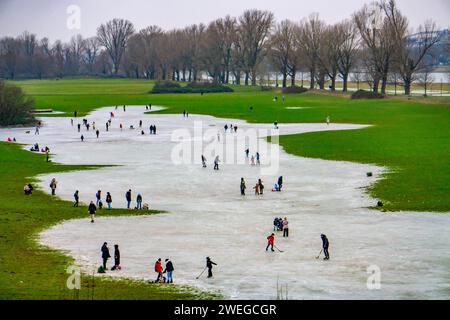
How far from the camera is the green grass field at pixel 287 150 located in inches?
1220

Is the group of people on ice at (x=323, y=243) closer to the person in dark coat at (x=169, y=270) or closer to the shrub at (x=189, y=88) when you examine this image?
the person in dark coat at (x=169, y=270)

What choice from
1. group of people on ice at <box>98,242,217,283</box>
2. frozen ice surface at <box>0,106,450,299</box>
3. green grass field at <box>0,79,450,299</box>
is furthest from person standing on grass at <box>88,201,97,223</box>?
group of people on ice at <box>98,242,217,283</box>

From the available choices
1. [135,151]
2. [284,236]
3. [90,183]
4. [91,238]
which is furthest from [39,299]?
[135,151]

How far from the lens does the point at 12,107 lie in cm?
10725

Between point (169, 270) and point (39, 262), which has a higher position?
point (169, 270)

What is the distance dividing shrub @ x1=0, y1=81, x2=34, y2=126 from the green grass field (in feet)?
72.7

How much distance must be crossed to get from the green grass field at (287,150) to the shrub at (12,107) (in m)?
22.2

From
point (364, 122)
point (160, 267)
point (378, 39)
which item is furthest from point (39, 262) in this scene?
point (378, 39)

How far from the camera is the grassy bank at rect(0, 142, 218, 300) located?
28484mm

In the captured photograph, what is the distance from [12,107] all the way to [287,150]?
151ft
